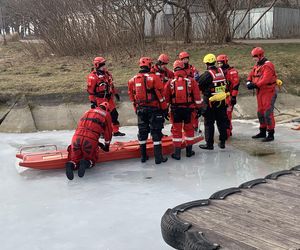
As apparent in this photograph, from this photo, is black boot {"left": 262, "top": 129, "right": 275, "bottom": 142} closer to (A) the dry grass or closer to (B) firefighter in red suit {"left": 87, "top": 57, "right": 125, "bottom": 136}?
(B) firefighter in red suit {"left": 87, "top": 57, "right": 125, "bottom": 136}

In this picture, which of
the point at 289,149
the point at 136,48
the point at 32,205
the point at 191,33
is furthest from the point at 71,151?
the point at 191,33

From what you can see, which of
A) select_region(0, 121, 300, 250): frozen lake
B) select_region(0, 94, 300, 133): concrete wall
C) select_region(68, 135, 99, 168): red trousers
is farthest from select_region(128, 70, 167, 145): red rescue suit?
select_region(0, 94, 300, 133): concrete wall

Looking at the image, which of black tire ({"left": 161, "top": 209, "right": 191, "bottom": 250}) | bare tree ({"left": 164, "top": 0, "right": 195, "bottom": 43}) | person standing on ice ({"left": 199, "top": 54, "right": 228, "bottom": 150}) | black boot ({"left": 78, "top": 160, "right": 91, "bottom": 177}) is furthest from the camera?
bare tree ({"left": 164, "top": 0, "right": 195, "bottom": 43})

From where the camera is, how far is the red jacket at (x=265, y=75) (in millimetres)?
7664

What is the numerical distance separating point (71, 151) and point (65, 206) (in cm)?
129

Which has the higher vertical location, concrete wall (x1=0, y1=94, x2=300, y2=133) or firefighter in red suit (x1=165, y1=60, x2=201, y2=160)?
firefighter in red suit (x1=165, y1=60, x2=201, y2=160)

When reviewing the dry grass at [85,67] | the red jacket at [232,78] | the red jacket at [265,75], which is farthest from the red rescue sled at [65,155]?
the dry grass at [85,67]

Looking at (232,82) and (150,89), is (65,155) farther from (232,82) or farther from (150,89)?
(232,82)

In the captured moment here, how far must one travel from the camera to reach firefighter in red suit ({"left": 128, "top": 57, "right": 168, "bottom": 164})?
21.8 feet

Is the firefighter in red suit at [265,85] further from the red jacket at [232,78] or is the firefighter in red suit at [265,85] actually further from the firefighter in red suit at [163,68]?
the firefighter in red suit at [163,68]

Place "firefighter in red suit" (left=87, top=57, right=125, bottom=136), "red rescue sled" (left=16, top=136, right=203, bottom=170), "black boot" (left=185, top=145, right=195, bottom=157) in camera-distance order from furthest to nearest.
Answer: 1. "firefighter in red suit" (left=87, top=57, right=125, bottom=136)
2. "black boot" (left=185, top=145, right=195, bottom=157)
3. "red rescue sled" (left=16, top=136, right=203, bottom=170)

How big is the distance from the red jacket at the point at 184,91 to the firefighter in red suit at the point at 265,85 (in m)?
1.43

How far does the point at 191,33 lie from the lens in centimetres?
1767

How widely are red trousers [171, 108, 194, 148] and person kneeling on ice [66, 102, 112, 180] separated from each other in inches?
43.6
